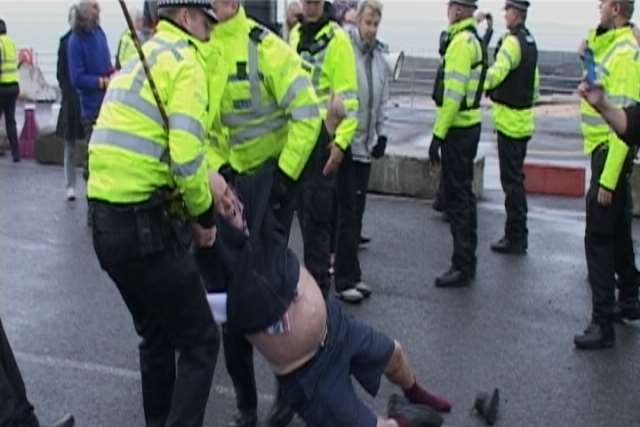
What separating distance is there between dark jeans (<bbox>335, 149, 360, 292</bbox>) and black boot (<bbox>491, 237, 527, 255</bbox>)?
173cm

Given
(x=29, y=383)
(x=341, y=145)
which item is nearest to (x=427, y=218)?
(x=341, y=145)

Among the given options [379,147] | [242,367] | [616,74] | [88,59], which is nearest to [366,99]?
[379,147]

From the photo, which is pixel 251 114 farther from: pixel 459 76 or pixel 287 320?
pixel 459 76

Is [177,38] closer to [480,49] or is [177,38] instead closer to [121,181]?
[121,181]

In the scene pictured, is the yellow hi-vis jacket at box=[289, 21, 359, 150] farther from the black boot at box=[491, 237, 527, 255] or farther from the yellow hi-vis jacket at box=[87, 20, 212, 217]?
the yellow hi-vis jacket at box=[87, 20, 212, 217]

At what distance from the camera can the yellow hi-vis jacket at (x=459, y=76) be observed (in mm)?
7344

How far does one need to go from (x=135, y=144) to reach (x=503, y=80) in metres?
4.84

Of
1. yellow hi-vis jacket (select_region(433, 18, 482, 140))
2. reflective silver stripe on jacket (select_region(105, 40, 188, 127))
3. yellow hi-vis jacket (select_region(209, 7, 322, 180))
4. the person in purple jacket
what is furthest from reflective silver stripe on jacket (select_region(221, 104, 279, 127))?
the person in purple jacket

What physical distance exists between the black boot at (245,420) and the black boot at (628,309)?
8.99 ft

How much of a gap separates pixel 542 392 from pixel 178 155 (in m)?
2.53

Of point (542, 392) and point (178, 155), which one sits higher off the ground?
point (178, 155)

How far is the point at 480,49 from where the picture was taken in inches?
295

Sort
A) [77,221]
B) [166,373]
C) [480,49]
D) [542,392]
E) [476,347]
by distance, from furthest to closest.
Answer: [77,221]
[480,49]
[476,347]
[542,392]
[166,373]

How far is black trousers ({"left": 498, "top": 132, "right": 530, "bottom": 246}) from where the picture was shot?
28.1 feet
